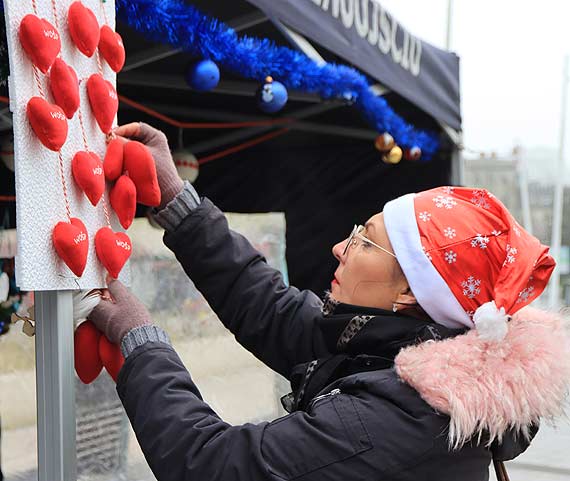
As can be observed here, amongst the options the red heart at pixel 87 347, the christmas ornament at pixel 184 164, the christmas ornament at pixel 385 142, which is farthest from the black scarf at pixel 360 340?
the christmas ornament at pixel 385 142

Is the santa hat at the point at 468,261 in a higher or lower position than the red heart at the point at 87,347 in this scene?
higher

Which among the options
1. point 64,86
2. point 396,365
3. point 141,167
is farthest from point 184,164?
point 396,365

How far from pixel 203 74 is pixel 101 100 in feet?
3.60

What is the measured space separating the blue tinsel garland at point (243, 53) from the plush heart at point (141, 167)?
695 millimetres

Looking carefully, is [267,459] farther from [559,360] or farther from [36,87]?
[36,87]

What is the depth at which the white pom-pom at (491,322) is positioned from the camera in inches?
39.8

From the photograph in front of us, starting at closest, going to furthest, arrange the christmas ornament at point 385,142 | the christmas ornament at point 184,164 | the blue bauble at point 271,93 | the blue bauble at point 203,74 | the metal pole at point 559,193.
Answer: the blue bauble at point 203,74
the blue bauble at point 271,93
the christmas ornament at point 184,164
the christmas ornament at point 385,142
the metal pole at point 559,193

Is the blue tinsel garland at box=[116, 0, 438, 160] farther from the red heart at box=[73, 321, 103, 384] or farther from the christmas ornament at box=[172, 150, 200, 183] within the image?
the red heart at box=[73, 321, 103, 384]

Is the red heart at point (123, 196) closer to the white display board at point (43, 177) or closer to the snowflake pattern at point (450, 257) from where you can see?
the white display board at point (43, 177)

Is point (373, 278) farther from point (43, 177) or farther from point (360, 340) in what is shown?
point (43, 177)

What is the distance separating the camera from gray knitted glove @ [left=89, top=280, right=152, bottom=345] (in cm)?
108

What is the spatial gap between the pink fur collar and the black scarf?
0.21ft

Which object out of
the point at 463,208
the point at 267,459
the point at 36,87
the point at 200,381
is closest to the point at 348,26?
the point at 200,381

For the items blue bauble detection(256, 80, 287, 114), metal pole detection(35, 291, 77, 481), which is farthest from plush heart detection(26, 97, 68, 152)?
blue bauble detection(256, 80, 287, 114)
